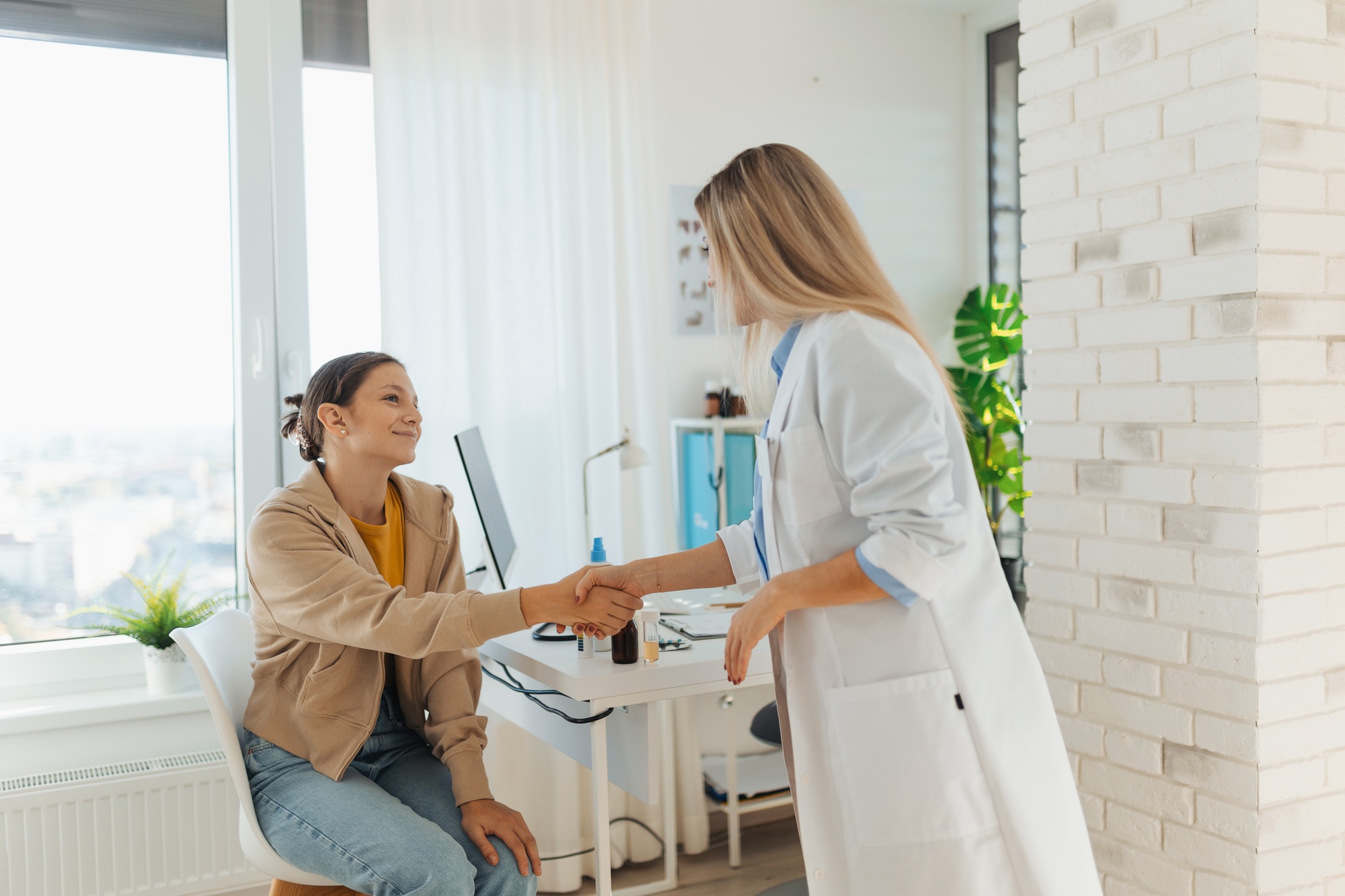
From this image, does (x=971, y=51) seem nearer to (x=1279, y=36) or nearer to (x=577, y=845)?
(x=1279, y=36)

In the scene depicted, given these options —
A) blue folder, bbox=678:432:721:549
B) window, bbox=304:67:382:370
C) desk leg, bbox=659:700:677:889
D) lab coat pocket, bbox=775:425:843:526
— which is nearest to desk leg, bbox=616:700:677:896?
desk leg, bbox=659:700:677:889

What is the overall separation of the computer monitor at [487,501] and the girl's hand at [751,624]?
0.84 metres

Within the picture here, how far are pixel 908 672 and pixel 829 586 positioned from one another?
157mm

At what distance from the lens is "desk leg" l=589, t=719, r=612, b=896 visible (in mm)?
1806

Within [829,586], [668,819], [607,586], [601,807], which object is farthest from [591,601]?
[668,819]

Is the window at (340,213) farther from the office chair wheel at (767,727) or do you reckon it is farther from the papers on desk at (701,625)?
the office chair wheel at (767,727)

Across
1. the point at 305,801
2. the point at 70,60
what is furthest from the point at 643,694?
the point at 70,60

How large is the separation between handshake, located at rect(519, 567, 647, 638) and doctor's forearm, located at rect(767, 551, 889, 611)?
53cm

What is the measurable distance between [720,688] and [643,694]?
160mm

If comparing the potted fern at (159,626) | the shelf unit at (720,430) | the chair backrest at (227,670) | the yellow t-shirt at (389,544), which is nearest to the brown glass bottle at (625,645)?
the yellow t-shirt at (389,544)

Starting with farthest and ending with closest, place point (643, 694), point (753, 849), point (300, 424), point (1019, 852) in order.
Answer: point (753, 849) → point (300, 424) → point (643, 694) → point (1019, 852)

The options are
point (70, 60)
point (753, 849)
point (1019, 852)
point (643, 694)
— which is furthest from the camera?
point (753, 849)

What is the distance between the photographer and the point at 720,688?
187cm

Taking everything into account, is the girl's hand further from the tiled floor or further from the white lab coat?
the tiled floor
